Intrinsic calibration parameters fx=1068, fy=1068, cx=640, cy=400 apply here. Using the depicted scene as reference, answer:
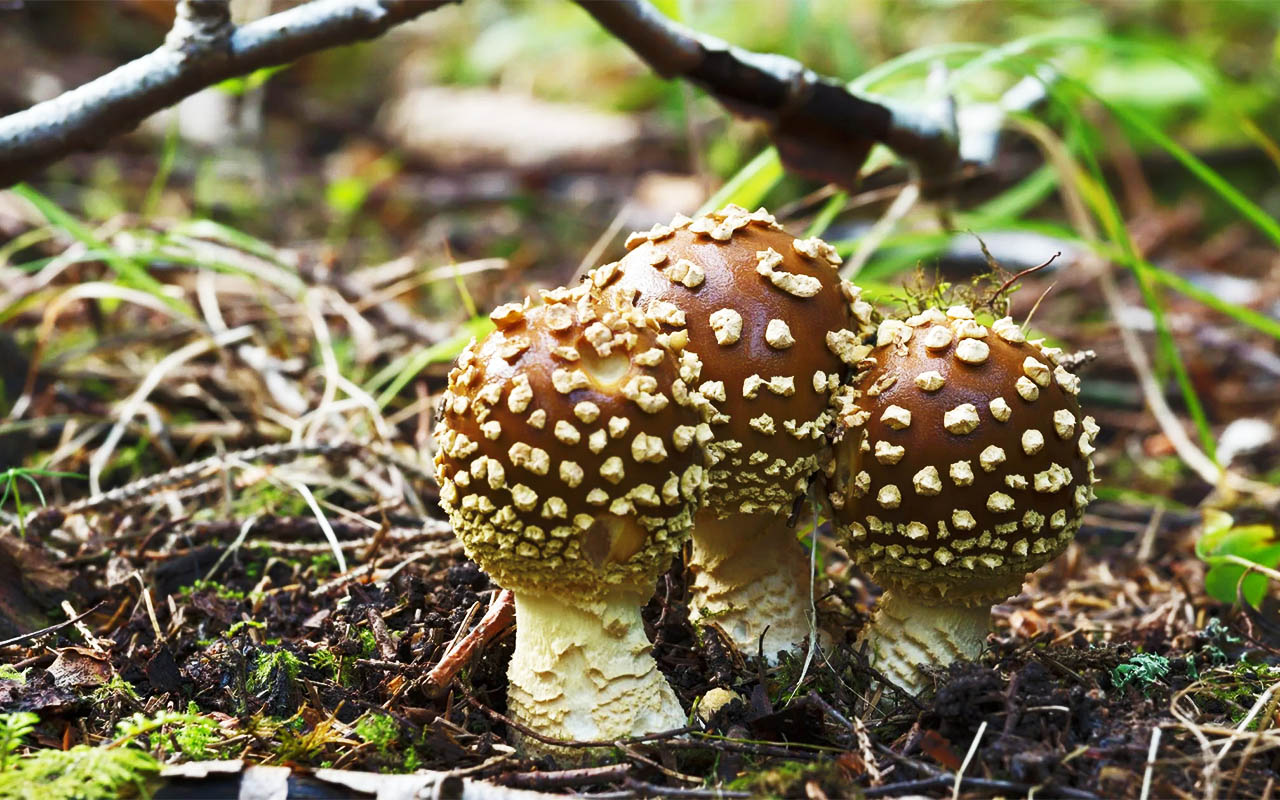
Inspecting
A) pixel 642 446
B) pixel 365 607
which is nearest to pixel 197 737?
pixel 365 607

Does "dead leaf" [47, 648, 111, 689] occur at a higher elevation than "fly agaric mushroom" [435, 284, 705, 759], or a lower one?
lower

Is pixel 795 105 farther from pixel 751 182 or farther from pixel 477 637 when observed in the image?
pixel 477 637

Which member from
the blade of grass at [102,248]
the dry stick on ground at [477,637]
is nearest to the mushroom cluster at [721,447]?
the dry stick on ground at [477,637]

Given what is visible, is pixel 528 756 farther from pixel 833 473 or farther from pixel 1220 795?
pixel 1220 795

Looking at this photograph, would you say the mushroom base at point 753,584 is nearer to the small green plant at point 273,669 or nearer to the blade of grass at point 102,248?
the small green plant at point 273,669

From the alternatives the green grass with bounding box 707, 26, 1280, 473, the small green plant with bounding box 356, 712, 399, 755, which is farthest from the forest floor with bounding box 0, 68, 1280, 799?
the green grass with bounding box 707, 26, 1280, 473

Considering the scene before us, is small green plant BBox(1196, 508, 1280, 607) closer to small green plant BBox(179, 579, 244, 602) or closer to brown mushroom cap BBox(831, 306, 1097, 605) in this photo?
brown mushroom cap BBox(831, 306, 1097, 605)

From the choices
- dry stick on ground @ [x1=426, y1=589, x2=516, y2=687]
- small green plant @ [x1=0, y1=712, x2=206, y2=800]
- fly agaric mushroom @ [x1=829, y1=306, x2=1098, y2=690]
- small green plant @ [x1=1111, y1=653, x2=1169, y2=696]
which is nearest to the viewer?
small green plant @ [x1=0, y1=712, x2=206, y2=800]
